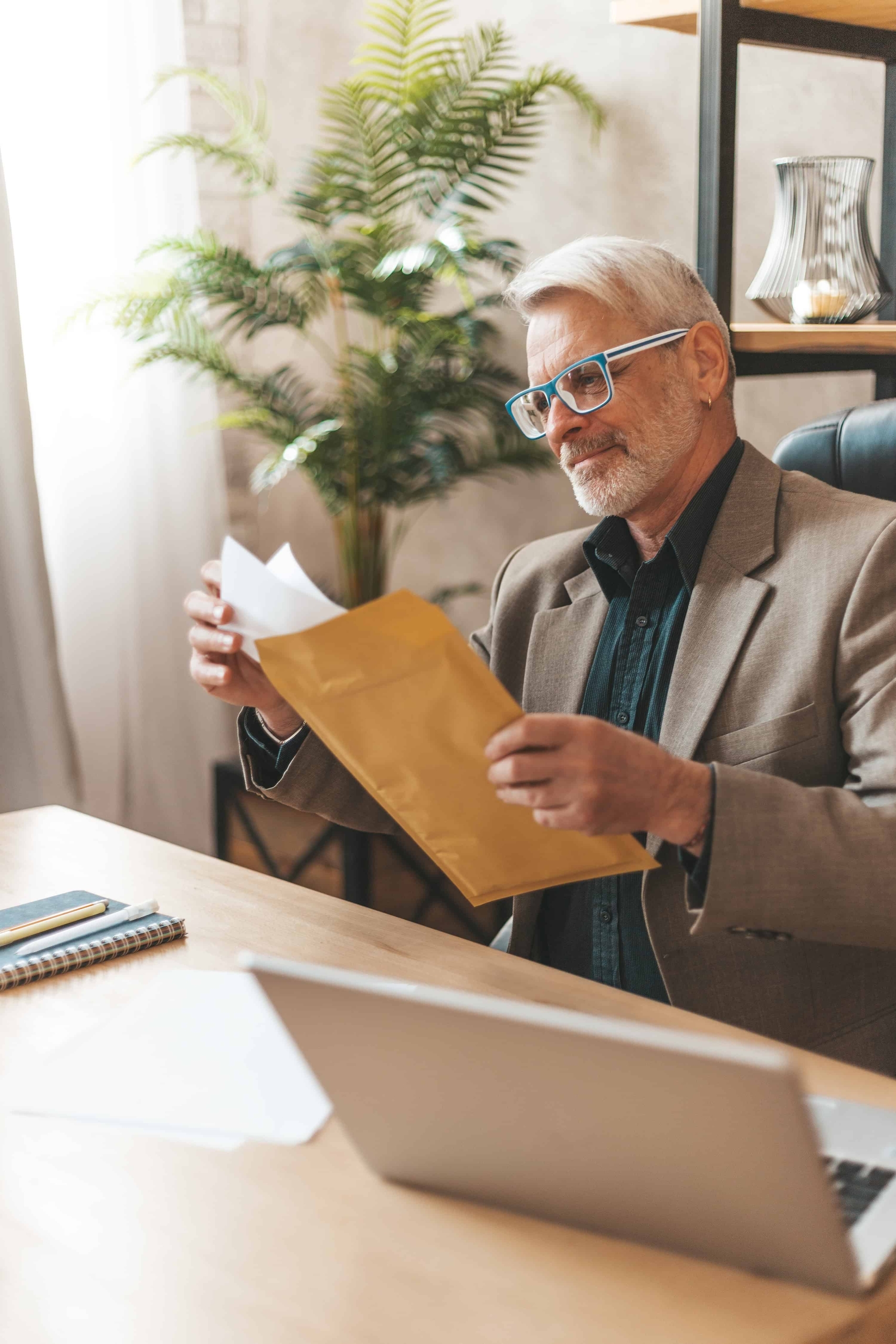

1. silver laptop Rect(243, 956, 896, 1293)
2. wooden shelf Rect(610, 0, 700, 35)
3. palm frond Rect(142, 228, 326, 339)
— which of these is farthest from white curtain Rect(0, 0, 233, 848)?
silver laptop Rect(243, 956, 896, 1293)

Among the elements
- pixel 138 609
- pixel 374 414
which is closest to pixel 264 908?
pixel 374 414

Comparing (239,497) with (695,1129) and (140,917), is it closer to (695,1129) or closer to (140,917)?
(140,917)

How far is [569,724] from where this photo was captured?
95 cm

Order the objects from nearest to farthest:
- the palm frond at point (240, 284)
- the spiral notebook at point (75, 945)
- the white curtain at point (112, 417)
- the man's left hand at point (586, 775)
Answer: the man's left hand at point (586, 775) < the spiral notebook at point (75, 945) < the palm frond at point (240, 284) < the white curtain at point (112, 417)

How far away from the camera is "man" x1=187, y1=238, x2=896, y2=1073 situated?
101 cm

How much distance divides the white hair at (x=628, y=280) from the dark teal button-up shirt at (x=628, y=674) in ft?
0.55

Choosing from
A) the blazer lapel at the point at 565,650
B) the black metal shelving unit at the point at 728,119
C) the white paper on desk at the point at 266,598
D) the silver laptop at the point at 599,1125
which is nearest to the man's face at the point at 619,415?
the blazer lapel at the point at 565,650

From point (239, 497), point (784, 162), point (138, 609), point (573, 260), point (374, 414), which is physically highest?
point (784, 162)

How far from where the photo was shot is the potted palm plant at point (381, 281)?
262cm

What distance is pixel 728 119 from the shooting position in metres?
1.59

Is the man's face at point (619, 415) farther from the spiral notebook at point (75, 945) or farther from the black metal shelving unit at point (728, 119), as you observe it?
the spiral notebook at point (75, 945)

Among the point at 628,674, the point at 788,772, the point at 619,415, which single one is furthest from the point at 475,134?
the point at 788,772

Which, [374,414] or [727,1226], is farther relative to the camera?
[374,414]

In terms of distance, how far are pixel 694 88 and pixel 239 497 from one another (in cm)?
147
